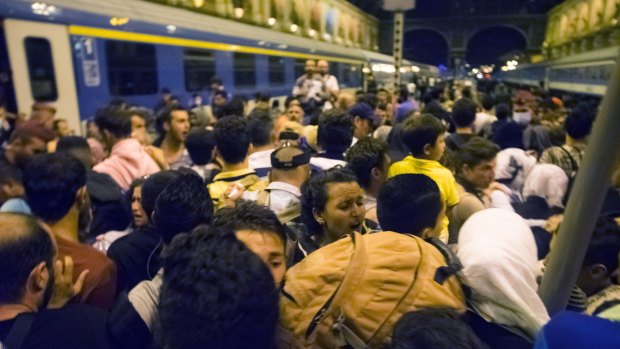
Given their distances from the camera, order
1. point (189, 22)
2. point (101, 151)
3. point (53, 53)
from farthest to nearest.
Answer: point (189, 22) < point (53, 53) < point (101, 151)

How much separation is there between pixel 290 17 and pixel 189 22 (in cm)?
1842

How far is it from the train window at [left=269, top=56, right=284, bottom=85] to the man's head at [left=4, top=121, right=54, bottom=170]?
26.9 ft

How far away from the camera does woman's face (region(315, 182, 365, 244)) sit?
1968 mm

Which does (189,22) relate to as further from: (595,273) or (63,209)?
(595,273)

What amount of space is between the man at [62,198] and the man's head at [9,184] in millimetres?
712

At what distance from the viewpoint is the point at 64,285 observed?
160cm

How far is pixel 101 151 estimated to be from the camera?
4.08 m

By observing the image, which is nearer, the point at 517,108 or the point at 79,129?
the point at 79,129

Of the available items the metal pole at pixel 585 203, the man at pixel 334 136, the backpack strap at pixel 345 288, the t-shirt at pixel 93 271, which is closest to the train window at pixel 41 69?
the man at pixel 334 136

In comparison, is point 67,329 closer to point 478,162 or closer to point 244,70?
point 478,162

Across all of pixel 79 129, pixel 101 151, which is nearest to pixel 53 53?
pixel 79 129

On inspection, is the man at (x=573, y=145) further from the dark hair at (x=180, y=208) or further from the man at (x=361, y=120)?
the dark hair at (x=180, y=208)

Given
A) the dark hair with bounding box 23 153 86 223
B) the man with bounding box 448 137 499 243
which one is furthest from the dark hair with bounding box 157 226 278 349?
the man with bounding box 448 137 499 243

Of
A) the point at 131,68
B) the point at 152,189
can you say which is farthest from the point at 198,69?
the point at 152,189
